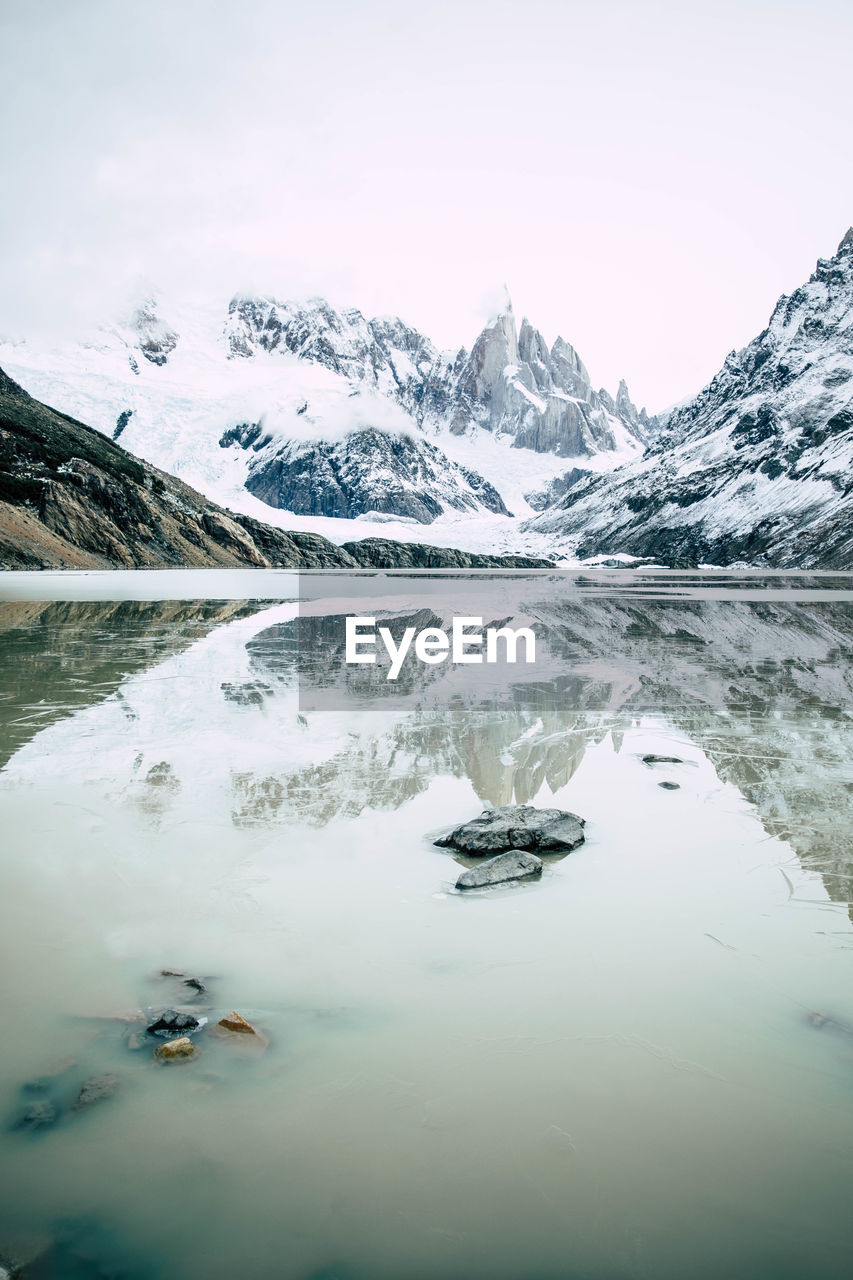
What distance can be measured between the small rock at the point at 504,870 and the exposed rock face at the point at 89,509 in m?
91.0

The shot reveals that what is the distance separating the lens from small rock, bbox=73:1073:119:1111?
4645 millimetres

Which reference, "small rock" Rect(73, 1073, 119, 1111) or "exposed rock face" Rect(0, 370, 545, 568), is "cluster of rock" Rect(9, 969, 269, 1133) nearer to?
"small rock" Rect(73, 1073, 119, 1111)

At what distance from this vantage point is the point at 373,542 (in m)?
194

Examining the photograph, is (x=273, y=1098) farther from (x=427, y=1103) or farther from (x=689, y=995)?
(x=689, y=995)

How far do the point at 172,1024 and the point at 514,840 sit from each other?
4.52m

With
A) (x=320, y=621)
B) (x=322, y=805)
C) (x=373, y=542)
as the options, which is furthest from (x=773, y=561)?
(x=322, y=805)

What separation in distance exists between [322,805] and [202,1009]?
4564 mm

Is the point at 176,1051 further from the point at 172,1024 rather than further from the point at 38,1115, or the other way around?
the point at 38,1115

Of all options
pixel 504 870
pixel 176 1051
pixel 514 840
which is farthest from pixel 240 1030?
pixel 514 840

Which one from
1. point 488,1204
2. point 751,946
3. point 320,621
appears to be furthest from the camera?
point 320,621

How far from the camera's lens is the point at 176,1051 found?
511 centimetres

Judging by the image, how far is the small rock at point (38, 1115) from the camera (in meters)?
4.46

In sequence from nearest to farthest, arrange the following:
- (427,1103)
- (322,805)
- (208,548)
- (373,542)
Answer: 1. (427,1103)
2. (322,805)
3. (208,548)
4. (373,542)

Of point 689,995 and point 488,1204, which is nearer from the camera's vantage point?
point 488,1204
